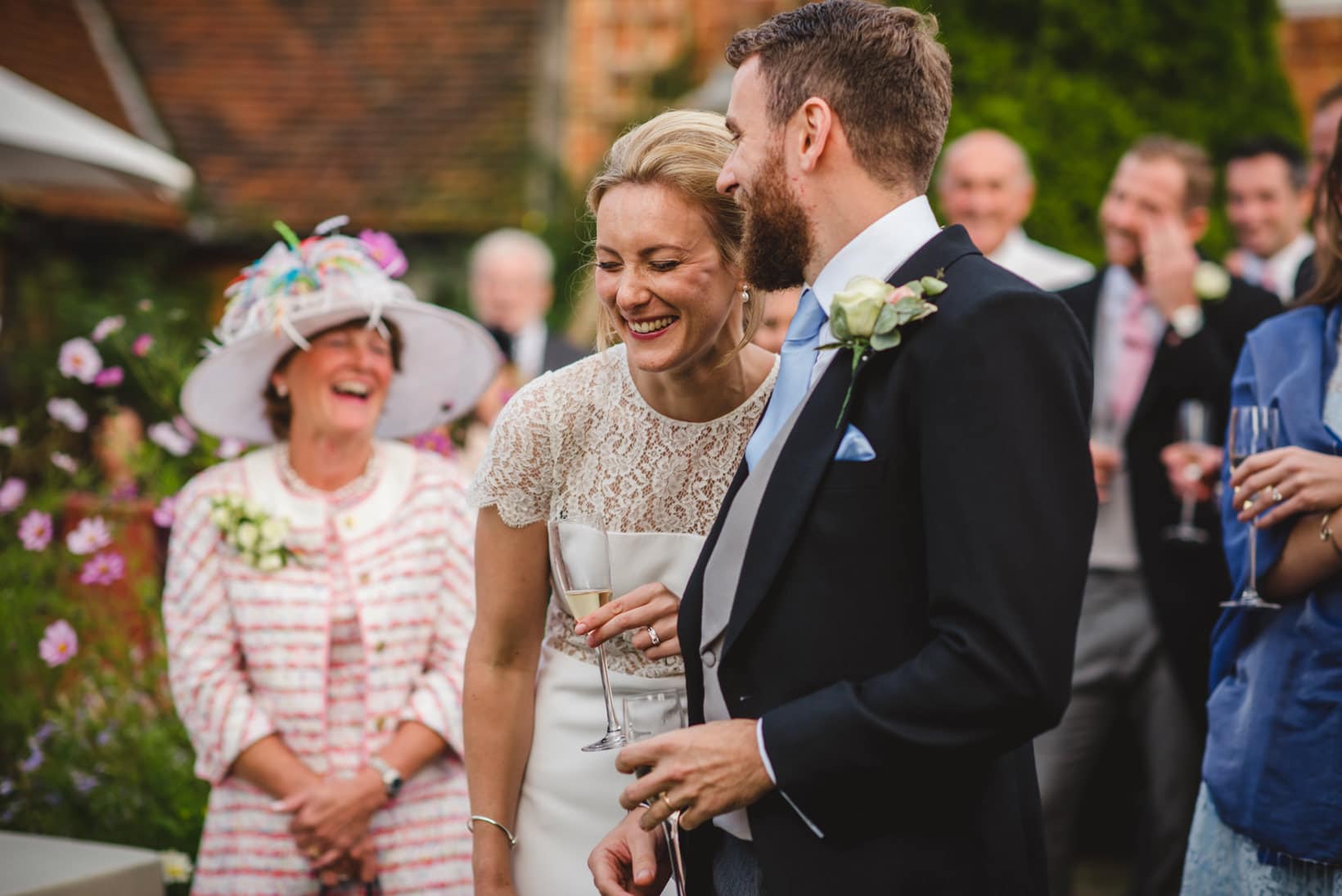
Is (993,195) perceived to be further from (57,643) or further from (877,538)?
(877,538)

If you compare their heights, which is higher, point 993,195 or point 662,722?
point 993,195

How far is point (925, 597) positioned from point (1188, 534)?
2924mm

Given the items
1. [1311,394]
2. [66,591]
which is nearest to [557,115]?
[66,591]

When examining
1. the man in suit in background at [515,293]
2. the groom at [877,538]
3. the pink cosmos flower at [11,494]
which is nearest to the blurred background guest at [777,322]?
the groom at [877,538]

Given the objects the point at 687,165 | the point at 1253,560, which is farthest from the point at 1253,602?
the point at 687,165

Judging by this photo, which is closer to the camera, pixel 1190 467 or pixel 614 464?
pixel 614 464

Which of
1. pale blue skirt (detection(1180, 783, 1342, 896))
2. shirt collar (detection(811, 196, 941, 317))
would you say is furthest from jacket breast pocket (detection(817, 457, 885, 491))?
pale blue skirt (detection(1180, 783, 1342, 896))

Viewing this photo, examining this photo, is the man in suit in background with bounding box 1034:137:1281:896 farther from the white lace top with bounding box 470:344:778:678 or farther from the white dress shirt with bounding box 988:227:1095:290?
the white lace top with bounding box 470:344:778:678

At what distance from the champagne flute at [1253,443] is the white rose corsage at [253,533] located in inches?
91.6

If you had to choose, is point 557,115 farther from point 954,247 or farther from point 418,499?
point 954,247

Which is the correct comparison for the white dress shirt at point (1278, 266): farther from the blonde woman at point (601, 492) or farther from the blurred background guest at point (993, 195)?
the blonde woman at point (601, 492)

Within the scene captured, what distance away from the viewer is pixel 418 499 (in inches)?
151

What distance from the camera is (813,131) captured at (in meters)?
2.11

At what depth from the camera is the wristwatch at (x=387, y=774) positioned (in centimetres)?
357
